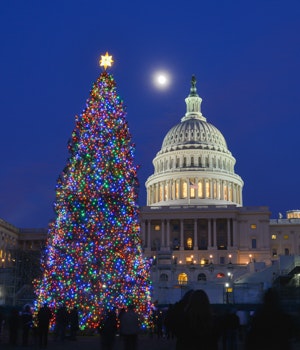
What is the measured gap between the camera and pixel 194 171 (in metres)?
136

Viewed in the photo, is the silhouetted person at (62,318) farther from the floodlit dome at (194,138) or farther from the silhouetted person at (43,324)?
the floodlit dome at (194,138)

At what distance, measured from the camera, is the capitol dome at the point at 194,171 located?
134 meters

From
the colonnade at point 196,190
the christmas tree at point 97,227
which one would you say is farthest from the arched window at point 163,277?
the christmas tree at point 97,227

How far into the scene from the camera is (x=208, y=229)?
116 meters

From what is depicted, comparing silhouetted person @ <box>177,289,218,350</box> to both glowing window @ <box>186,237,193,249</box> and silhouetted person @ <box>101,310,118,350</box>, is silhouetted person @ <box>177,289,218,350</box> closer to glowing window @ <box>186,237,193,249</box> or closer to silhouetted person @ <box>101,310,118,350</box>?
silhouetted person @ <box>101,310,118,350</box>

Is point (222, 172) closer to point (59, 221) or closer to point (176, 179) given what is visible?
point (176, 179)

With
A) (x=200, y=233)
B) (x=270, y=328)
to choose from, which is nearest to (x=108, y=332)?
(x=270, y=328)

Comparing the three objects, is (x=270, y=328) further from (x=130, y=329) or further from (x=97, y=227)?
(x=97, y=227)

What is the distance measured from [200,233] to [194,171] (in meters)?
20.9

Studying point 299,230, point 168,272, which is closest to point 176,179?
point 299,230

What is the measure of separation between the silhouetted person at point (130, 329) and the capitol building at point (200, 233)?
48.4 m

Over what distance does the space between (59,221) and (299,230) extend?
98678 mm

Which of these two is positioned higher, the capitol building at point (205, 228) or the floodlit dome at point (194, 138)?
the floodlit dome at point (194, 138)

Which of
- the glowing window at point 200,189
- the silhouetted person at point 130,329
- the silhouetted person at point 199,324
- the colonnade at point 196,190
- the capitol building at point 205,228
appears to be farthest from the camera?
the glowing window at point 200,189
